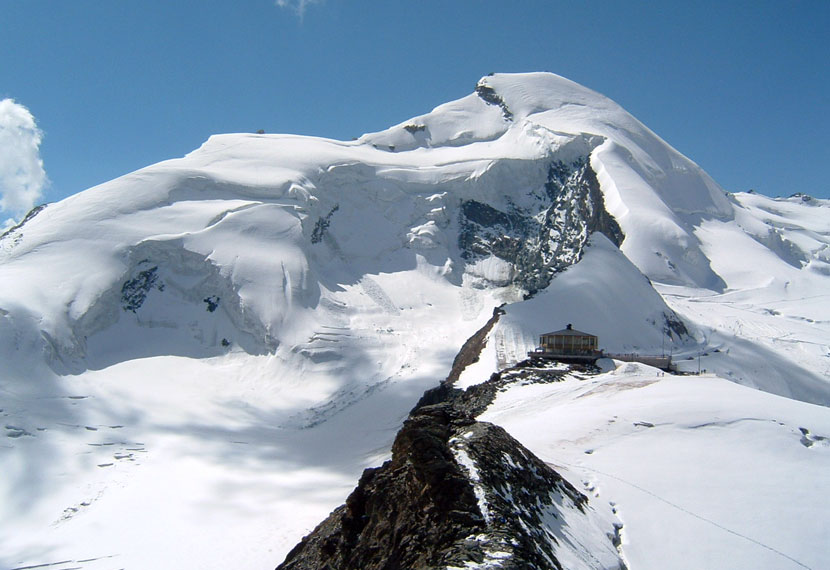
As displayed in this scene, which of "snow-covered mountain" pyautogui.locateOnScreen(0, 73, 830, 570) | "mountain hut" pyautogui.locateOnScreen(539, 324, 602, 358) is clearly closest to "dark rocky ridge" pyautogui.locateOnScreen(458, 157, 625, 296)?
"snow-covered mountain" pyautogui.locateOnScreen(0, 73, 830, 570)

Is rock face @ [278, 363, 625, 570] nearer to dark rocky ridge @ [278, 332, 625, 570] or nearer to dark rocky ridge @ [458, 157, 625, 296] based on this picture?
dark rocky ridge @ [278, 332, 625, 570]

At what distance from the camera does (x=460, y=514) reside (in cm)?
984

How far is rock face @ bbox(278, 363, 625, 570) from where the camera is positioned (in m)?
9.34

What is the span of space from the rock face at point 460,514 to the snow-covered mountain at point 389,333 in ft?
3.62

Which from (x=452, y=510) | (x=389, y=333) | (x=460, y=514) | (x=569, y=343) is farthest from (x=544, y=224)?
(x=460, y=514)

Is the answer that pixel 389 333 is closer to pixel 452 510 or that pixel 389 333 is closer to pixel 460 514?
pixel 452 510

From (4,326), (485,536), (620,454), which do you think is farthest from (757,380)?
(4,326)

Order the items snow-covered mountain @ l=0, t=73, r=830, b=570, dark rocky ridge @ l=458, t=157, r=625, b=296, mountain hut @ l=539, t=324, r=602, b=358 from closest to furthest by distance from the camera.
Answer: snow-covered mountain @ l=0, t=73, r=830, b=570, mountain hut @ l=539, t=324, r=602, b=358, dark rocky ridge @ l=458, t=157, r=625, b=296

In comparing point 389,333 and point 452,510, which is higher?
point 389,333

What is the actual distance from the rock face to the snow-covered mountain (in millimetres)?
1104

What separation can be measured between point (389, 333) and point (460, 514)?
194 feet

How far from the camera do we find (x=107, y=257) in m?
63.0

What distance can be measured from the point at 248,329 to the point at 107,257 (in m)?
15.7

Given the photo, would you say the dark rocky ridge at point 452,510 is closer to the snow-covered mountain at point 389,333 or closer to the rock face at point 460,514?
the rock face at point 460,514
